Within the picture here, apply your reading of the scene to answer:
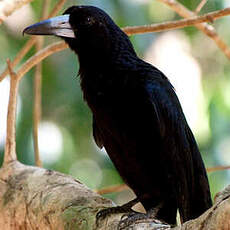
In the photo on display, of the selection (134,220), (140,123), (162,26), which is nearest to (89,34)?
(162,26)

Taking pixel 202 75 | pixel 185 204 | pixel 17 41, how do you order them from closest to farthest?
pixel 185 204 → pixel 202 75 → pixel 17 41

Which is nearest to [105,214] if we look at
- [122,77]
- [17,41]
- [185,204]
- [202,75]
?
[185,204]

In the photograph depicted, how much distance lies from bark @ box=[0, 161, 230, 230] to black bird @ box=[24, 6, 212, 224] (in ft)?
1.37

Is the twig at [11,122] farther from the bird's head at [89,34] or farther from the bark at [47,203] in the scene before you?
the bird's head at [89,34]

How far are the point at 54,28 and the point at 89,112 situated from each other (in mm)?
4011

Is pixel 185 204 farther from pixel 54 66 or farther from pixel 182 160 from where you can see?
pixel 54 66

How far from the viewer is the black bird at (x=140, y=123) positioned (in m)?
3.52

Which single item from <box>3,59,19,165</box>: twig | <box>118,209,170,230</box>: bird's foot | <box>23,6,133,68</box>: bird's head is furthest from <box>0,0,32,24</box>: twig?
<box>118,209,170,230</box>: bird's foot

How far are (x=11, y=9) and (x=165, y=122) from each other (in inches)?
43.9

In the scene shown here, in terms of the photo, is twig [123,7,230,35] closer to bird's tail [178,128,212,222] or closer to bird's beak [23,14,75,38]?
bird's beak [23,14,75,38]

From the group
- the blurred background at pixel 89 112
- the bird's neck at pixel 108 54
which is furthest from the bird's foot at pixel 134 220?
the blurred background at pixel 89 112

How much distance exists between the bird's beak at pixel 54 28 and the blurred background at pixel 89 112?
1.89m

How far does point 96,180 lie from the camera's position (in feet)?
28.7

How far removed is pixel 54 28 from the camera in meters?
3.77
